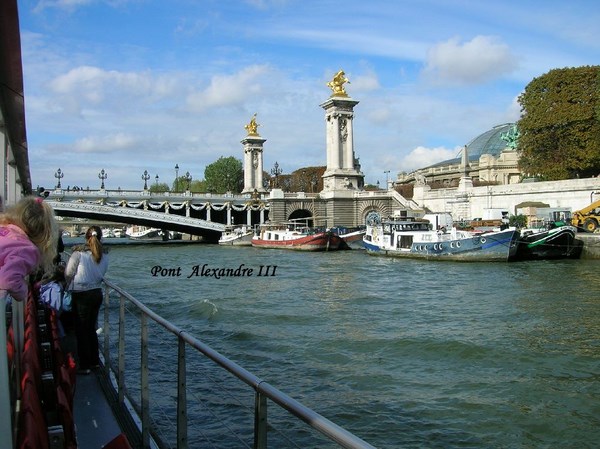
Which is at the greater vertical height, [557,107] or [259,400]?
[557,107]

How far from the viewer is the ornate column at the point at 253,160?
275 feet

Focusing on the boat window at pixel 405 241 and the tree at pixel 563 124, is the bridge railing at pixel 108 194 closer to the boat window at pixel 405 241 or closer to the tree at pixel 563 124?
the boat window at pixel 405 241

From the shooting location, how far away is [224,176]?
106 metres

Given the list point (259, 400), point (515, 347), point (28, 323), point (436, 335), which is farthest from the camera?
point (436, 335)

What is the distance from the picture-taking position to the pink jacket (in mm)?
2219

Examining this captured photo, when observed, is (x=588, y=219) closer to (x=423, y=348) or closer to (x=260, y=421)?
(x=423, y=348)

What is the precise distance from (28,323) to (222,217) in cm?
6648

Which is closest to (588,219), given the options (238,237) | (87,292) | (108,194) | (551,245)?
(551,245)

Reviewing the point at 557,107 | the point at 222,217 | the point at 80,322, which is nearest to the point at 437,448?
the point at 80,322

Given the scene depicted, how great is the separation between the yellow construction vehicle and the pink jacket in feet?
122

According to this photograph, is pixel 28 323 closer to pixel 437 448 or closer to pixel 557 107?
pixel 437 448

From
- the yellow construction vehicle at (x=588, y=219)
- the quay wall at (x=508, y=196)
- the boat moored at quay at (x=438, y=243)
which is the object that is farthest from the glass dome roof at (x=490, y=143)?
the boat moored at quay at (x=438, y=243)

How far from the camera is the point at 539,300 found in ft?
57.2

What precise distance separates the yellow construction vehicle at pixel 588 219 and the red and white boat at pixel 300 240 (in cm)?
Answer: 1543
